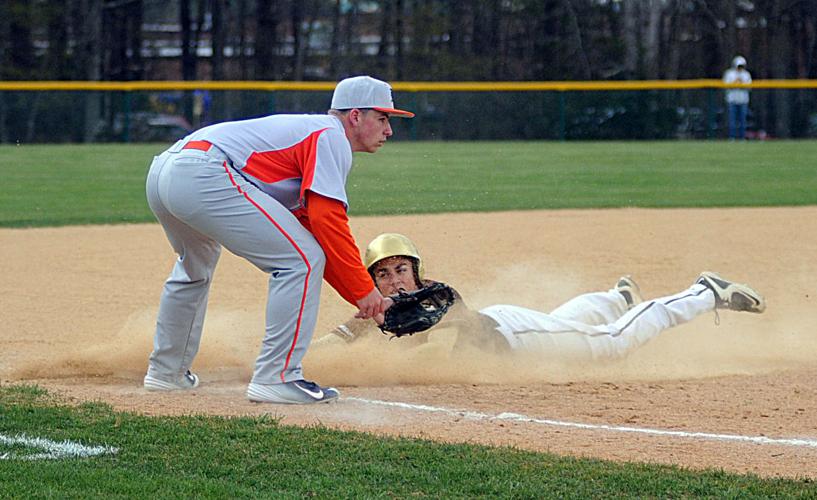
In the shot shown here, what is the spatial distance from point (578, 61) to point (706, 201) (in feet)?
72.0

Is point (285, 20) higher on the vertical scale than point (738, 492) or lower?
higher

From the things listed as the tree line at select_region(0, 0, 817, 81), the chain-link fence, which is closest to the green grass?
the chain-link fence

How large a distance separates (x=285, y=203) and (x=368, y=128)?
434mm

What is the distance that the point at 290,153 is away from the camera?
14.8 ft

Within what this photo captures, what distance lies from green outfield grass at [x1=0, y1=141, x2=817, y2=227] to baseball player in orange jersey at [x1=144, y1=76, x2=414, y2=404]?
22.3 feet

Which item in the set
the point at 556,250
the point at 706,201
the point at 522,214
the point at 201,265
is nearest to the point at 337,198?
the point at 201,265

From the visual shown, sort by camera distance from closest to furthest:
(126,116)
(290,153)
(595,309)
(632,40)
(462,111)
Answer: (290,153) → (595,309) → (126,116) → (462,111) → (632,40)

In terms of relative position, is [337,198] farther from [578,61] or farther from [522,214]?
[578,61]

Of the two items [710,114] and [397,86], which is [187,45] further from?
[710,114]

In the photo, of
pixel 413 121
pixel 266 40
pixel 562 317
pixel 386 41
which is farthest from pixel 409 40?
pixel 562 317

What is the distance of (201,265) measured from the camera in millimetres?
4852

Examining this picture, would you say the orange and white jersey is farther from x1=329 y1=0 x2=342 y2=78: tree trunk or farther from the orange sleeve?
x1=329 y1=0 x2=342 y2=78: tree trunk

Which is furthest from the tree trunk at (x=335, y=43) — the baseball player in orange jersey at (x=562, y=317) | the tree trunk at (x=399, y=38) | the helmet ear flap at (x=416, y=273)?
the helmet ear flap at (x=416, y=273)

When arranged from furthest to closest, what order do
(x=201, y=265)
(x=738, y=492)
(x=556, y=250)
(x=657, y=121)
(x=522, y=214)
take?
(x=657, y=121) < (x=522, y=214) < (x=556, y=250) < (x=201, y=265) < (x=738, y=492)
